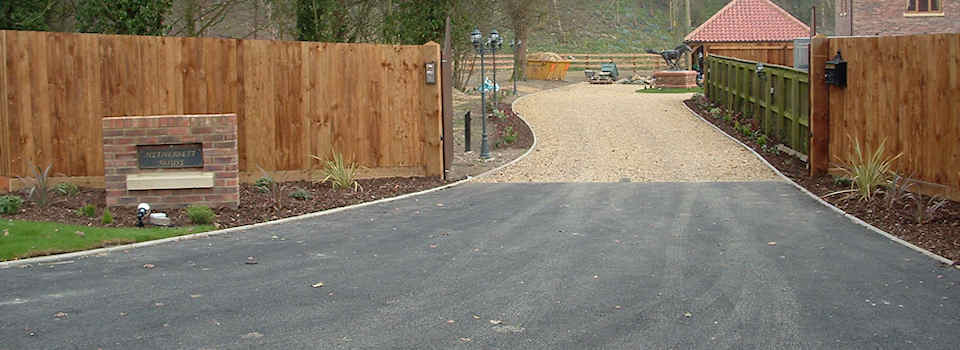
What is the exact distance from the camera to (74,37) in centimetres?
1298

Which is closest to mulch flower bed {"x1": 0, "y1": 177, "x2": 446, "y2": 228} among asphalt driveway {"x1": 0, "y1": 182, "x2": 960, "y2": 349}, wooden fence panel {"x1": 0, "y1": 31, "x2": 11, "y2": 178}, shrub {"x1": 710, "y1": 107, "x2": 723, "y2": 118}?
asphalt driveway {"x1": 0, "y1": 182, "x2": 960, "y2": 349}

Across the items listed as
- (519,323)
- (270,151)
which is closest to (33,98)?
(270,151)

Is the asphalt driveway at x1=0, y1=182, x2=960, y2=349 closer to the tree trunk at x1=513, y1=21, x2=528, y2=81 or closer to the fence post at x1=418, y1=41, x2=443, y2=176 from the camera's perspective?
the fence post at x1=418, y1=41, x2=443, y2=176

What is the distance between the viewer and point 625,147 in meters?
19.5

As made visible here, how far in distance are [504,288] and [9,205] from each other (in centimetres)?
654

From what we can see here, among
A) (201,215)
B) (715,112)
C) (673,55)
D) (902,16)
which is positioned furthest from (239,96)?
(673,55)

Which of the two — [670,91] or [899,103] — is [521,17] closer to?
[670,91]

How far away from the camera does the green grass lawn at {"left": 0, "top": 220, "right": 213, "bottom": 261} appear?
917 cm

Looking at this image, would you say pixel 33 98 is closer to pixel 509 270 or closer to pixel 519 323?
pixel 509 270

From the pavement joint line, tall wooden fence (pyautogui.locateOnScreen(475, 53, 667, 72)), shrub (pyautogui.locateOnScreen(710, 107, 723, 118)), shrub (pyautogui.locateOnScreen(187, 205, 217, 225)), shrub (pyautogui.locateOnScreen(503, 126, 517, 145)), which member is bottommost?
the pavement joint line

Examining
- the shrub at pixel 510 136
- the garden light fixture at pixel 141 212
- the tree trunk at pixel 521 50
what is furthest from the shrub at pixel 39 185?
the tree trunk at pixel 521 50

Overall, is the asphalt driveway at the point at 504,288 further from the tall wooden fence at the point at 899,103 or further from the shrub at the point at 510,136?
the shrub at the point at 510,136

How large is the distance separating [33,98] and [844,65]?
11132 millimetres

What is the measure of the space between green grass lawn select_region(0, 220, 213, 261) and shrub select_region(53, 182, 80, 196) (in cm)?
221
